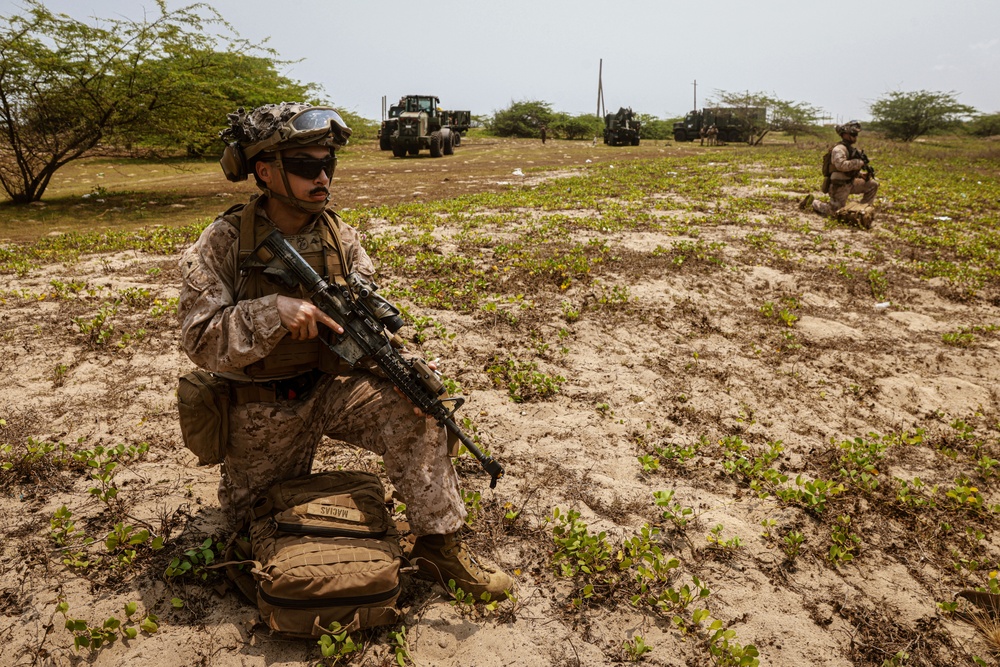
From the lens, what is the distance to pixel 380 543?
2393mm

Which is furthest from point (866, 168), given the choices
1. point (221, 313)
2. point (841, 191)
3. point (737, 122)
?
point (737, 122)

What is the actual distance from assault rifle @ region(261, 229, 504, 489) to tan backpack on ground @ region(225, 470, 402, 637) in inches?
19.3

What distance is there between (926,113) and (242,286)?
43.3m

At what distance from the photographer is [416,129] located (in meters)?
23.0

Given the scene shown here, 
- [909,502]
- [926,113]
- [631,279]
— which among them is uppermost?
[926,113]

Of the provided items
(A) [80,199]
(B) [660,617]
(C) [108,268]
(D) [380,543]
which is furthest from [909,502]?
(A) [80,199]

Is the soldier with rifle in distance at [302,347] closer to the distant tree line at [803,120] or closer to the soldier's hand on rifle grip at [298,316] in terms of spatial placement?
the soldier's hand on rifle grip at [298,316]

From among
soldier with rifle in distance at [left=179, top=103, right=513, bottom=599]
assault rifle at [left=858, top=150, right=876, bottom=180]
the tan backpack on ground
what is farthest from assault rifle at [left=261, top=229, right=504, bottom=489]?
assault rifle at [left=858, top=150, right=876, bottom=180]

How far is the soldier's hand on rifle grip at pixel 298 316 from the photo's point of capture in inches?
89.4

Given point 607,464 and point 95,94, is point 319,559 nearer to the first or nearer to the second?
point 607,464

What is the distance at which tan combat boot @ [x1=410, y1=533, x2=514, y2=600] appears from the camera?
2520mm

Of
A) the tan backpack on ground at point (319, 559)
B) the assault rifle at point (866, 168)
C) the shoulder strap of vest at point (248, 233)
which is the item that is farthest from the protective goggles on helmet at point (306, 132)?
the assault rifle at point (866, 168)

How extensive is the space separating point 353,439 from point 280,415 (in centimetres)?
35

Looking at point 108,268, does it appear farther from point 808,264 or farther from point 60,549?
point 808,264
